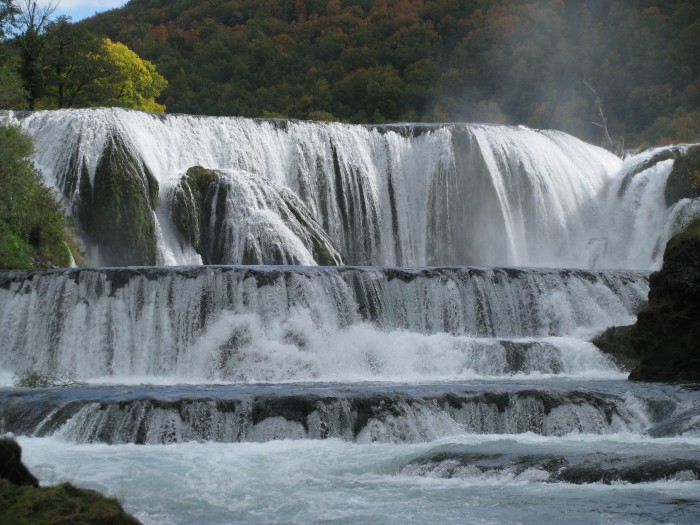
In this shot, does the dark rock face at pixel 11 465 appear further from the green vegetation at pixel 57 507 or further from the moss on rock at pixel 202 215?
the moss on rock at pixel 202 215

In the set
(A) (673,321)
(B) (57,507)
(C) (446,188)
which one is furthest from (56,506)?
(C) (446,188)

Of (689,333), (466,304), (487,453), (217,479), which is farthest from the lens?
(466,304)

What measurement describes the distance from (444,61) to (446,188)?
39.5 metres

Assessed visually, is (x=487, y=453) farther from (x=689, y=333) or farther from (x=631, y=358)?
(x=631, y=358)

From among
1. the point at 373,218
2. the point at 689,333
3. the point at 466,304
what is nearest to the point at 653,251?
the point at 373,218

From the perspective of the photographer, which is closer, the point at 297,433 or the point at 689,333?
the point at 297,433

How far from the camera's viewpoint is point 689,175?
117 feet

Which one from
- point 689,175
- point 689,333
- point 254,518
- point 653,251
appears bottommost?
point 254,518

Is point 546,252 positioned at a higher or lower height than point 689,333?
higher

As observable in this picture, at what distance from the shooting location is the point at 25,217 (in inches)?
985

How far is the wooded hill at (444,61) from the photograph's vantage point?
6788cm

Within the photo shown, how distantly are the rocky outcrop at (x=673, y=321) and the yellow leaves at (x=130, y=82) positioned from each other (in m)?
32.8

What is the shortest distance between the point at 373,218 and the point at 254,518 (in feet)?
88.5

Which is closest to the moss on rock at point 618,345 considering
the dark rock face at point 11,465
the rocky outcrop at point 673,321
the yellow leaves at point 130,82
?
the rocky outcrop at point 673,321
